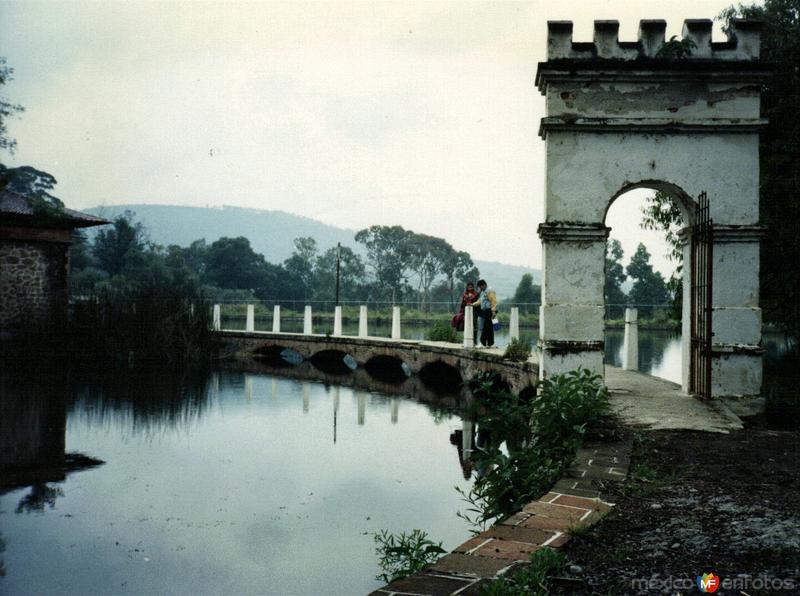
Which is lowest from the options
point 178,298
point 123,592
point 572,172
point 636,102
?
point 123,592

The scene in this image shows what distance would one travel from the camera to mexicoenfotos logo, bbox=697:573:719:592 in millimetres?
2746

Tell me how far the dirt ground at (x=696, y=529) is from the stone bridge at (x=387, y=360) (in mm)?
6956

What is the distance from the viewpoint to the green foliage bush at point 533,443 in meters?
4.98

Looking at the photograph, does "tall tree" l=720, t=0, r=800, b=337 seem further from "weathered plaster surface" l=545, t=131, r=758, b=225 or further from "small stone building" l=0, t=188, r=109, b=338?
"small stone building" l=0, t=188, r=109, b=338

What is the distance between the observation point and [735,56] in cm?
796

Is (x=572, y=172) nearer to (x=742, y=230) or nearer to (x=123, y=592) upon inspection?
(x=742, y=230)

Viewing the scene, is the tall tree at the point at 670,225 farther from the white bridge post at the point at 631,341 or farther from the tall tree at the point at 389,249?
the tall tree at the point at 389,249

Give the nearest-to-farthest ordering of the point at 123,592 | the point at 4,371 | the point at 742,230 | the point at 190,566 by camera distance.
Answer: the point at 123,592, the point at 190,566, the point at 742,230, the point at 4,371

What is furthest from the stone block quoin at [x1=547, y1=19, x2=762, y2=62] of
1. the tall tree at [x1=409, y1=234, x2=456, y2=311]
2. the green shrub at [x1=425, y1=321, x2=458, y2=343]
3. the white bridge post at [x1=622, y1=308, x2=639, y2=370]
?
the tall tree at [x1=409, y1=234, x2=456, y2=311]

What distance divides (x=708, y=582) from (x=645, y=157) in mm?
6065

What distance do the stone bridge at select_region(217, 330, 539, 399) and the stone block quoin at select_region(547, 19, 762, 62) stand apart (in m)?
5.48

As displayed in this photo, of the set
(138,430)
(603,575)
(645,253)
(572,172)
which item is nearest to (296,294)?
(645,253)

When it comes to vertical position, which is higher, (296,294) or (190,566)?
(296,294)

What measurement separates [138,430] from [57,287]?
35.4 feet
